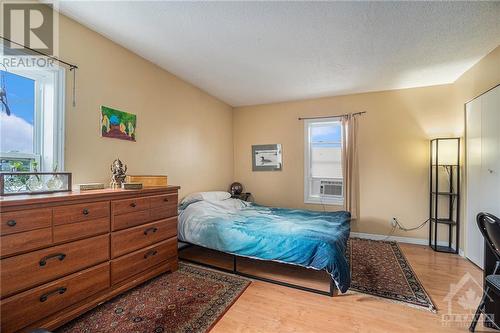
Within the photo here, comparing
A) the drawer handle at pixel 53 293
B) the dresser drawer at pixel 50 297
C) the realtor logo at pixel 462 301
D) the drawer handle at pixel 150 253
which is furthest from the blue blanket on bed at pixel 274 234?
the drawer handle at pixel 53 293

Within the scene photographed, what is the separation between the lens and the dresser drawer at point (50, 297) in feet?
4.22

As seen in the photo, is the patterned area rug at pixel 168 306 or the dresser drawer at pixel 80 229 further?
the patterned area rug at pixel 168 306

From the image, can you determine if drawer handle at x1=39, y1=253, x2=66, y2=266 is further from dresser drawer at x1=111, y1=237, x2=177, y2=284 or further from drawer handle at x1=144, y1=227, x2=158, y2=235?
drawer handle at x1=144, y1=227, x2=158, y2=235

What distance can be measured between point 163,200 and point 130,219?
0.41 meters

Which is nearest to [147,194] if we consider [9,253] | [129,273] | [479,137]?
[129,273]

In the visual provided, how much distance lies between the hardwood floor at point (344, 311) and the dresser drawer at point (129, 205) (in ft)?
4.03

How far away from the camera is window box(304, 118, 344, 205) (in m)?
4.08

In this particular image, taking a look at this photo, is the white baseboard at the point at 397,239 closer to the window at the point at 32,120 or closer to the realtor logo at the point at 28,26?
the window at the point at 32,120

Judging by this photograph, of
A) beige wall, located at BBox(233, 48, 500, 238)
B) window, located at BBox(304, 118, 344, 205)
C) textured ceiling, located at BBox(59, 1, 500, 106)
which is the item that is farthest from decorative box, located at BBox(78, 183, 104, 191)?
window, located at BBox(304, 118, 344, 205)

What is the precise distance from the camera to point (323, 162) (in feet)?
13.8

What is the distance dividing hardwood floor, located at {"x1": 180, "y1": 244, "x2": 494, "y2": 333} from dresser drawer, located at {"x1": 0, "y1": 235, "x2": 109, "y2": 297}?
1.10 meters

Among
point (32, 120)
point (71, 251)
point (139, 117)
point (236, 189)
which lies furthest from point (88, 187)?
point (236, 189)

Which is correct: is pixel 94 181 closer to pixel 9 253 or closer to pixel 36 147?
pixel 36 147

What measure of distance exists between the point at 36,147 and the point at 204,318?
6.80 ft
